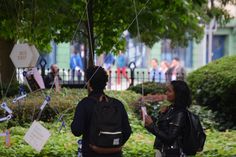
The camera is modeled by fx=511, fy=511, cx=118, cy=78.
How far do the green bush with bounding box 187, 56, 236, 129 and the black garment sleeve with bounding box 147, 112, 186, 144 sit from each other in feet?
21.6

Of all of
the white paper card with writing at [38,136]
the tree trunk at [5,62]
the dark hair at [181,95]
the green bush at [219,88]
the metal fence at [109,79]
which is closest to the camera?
the dark hair at [181,95]

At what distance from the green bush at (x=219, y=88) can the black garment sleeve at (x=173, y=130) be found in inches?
259

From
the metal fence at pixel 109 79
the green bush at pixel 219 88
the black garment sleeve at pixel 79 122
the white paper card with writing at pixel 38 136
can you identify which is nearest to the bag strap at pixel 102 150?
the black garment sleeve at pixel 79 122

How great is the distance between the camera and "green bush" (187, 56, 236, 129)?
11.6m

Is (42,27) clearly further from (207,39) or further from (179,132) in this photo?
(207,39)

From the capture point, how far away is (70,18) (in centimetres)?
1105

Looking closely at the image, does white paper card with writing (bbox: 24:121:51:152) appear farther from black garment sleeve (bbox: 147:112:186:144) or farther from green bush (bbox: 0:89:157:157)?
black garment sleeve (bbox: 147:112:186:144)

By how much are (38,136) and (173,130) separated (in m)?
1.58

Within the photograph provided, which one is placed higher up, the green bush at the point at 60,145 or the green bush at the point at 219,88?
the green bush at the point at 219,88

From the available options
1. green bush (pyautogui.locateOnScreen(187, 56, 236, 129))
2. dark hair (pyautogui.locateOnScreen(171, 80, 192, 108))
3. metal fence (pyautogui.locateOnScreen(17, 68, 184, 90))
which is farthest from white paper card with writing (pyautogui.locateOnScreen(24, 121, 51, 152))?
metal fence (pyautogui.locateOnScreen(17, 68, 184, 90))

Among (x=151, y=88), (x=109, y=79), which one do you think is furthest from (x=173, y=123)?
(x=109, y=79)

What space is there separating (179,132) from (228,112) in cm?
731

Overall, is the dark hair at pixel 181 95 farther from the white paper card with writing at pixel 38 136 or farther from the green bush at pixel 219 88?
the green bush at pixel 219 88

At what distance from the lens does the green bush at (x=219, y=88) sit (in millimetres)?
11555
